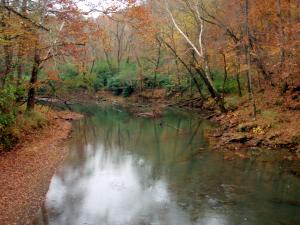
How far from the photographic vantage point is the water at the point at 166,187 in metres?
11.5

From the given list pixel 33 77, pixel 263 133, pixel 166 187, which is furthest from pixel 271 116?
pixel 33 77

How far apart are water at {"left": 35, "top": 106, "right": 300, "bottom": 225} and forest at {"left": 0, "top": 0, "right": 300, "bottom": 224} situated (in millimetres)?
2024

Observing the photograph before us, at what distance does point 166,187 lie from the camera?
14602 millimetres

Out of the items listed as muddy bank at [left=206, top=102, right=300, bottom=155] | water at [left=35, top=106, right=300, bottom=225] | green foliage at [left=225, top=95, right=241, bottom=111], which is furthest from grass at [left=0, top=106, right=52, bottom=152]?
green foliage at [left=225, top=95, right=241, bottom=111]

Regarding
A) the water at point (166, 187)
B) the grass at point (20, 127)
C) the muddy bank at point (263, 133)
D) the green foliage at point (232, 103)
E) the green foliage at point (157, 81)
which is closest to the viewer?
the water at point (166, 187)

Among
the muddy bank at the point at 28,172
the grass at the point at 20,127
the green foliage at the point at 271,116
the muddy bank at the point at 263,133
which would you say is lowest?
the muddy bank at the point at 28,172

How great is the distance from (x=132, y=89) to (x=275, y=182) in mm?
43159

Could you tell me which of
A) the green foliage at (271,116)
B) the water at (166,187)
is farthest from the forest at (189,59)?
the water at (166,187)

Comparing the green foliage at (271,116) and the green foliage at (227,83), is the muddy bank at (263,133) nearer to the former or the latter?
the green foliage at (271,116)

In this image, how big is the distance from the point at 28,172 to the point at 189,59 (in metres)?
25.4

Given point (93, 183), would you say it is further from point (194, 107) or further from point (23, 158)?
point (194, 107)

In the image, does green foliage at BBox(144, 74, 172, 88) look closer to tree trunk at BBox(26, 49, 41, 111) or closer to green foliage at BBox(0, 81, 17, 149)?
tree trunk at BBox(26, 49, 41, 111)

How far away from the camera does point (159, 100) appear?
49281mm

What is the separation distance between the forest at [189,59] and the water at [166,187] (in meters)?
2.02
